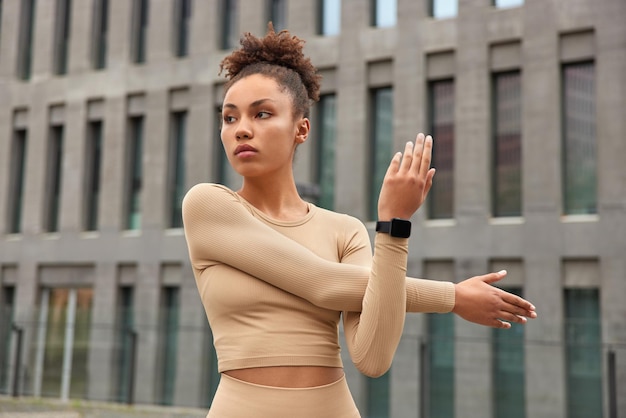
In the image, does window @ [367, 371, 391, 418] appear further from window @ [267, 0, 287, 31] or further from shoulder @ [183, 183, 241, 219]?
shoulder @ [183, 183, 241, 219]

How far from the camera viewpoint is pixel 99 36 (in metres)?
23.4

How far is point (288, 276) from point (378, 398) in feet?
52.3

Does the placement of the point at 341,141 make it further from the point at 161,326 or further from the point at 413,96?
the point at 161,326

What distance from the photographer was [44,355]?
61.5 ft

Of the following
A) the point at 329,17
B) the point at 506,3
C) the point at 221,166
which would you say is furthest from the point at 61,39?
the point at 506,3

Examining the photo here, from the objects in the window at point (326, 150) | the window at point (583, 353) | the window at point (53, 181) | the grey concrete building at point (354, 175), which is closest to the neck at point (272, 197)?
the grey concrete building at point (354, 175)

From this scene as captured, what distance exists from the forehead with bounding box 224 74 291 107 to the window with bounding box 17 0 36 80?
23620 mm

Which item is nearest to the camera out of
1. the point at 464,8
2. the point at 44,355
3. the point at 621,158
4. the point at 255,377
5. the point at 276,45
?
the point at 255,377

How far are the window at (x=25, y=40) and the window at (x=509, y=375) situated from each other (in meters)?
15.9

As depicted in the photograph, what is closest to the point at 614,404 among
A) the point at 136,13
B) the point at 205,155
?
the point at 205,155

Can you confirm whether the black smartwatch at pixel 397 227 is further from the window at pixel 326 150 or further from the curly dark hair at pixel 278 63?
the window at pixel 326 150

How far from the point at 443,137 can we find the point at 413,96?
1.10 m

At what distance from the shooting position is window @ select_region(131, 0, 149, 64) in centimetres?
2252

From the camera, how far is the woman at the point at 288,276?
214 cm
